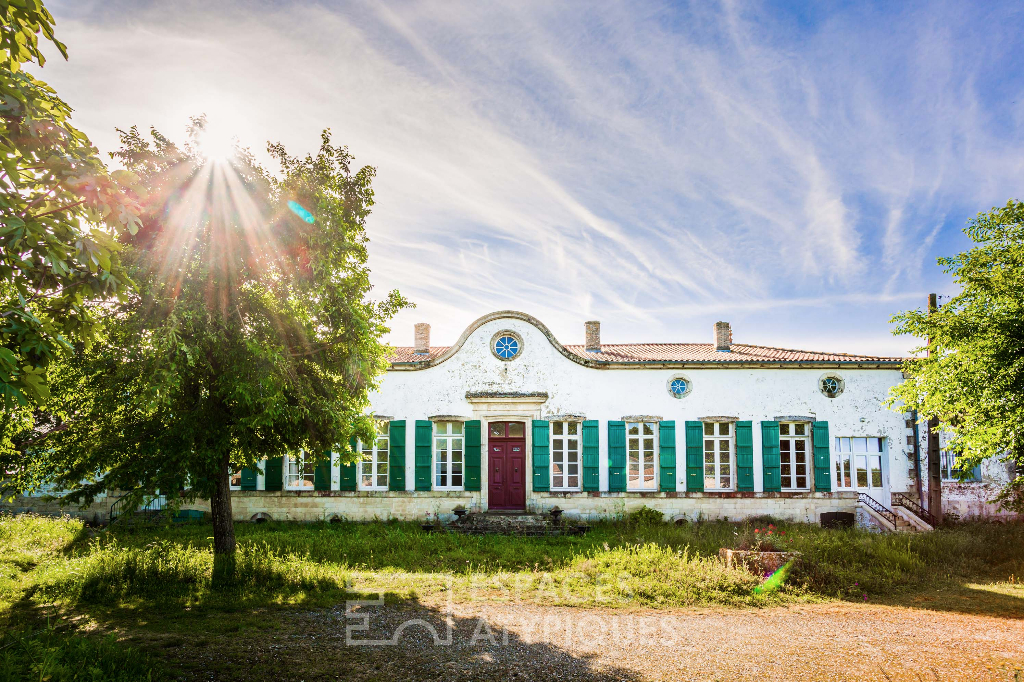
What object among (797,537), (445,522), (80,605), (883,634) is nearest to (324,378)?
(80,605)

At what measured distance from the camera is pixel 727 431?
16.3 metres

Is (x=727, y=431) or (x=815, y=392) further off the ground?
(x=815, y=392)

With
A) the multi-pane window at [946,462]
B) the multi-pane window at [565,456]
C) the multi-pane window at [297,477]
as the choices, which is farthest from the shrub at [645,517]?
the multi-pane window at [297,477]

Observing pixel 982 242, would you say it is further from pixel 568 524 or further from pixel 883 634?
pixel 568 524

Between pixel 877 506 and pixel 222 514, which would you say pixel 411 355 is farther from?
pixel 877 506

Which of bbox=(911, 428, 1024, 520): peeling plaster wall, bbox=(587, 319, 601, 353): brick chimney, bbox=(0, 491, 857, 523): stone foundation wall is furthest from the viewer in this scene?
bbox=(587, 319, 601, 353): brick chimney

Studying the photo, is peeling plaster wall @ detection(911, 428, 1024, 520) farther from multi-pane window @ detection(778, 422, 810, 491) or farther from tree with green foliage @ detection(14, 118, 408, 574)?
tree with green foliage @ detection(14, 118, 408, 574)

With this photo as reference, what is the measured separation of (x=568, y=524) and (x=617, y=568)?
15.7ft

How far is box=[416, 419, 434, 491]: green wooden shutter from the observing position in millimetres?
15961

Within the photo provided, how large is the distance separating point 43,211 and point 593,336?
14931mm

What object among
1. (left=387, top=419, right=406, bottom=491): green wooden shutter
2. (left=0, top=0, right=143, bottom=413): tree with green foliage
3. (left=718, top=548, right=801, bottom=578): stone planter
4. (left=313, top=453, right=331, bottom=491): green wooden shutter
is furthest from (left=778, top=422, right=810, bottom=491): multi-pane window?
(left=0, top=0, right=143, bottom=413): tree with green foliage

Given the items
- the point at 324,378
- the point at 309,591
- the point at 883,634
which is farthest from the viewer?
the point at 324,378

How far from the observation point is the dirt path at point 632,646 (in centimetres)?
557

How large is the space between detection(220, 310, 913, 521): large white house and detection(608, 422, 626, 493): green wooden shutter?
4 centimetres
